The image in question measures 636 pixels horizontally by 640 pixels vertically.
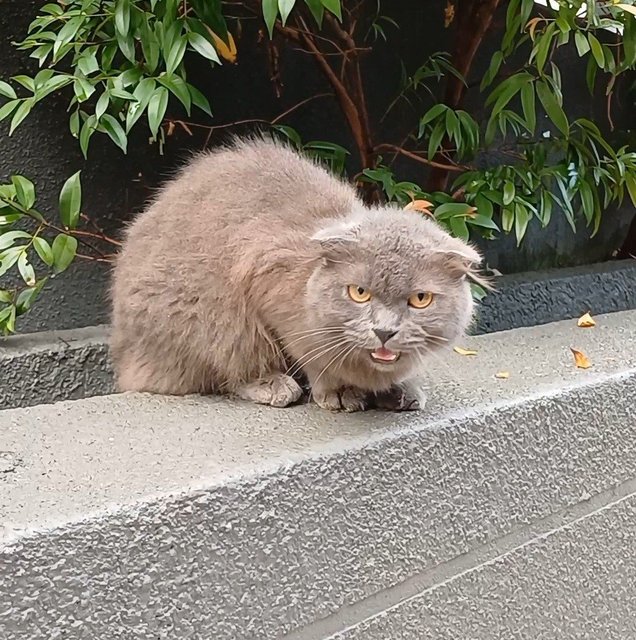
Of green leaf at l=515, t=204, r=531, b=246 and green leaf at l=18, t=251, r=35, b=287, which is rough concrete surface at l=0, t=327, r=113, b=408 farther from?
green leaf at l=515, t=204, r=531, b=246

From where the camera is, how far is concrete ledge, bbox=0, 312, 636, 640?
795 millimetres

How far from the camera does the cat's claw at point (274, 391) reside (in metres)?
1.21

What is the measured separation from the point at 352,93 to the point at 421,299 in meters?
1.10

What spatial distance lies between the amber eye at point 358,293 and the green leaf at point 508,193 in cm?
75

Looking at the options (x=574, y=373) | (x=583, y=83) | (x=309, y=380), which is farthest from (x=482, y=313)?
(x=583, y=83)

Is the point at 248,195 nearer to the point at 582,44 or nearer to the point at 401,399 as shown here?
the point at 401,399

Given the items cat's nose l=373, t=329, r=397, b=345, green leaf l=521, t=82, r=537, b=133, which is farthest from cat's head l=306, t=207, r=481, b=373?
green leaf l=521, t=82, r=537, b=133

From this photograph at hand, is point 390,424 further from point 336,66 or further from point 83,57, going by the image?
point 336,66

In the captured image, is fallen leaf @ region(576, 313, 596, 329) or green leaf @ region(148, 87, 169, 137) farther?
fallen leaf @ region(576, 313, 596, 329)

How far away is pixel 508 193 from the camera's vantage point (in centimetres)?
170

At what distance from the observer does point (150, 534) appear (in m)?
0.82

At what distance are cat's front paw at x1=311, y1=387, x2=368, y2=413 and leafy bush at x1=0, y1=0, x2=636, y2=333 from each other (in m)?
0.53

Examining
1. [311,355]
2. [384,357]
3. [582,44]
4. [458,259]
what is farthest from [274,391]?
[582,44]

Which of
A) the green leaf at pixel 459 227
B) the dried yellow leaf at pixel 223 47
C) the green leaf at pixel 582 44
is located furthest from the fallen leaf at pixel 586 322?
the dried yellow leaf at pixel 223 47
